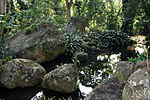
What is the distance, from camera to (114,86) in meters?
2.60

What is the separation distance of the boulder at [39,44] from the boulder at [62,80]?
8.29 feet

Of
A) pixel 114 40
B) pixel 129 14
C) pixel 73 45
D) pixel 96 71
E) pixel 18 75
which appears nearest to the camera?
pixel 18 75

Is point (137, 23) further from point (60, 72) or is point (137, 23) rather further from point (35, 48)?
point (60, 72)

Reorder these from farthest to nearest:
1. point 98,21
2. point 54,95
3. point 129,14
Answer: point 98,21, point 129,14, point 54,95

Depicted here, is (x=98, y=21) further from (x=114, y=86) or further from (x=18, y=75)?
(x=114, y=86)

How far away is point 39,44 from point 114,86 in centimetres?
439

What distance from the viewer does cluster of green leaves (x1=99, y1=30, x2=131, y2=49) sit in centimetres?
980

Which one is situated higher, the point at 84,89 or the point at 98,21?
the point at 98,21

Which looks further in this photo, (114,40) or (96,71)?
(114,40)

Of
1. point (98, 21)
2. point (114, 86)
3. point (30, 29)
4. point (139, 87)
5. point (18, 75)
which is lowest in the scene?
point (18, 75)

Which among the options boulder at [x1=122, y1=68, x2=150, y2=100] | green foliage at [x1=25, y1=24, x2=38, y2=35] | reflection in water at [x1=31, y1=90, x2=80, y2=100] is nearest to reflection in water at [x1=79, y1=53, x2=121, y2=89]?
reflection in water at [x1=31, y1=90, x2=80, y2=100]

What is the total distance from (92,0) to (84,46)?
18.8 feet

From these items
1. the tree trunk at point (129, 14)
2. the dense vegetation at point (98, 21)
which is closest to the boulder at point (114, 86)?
the dense vegetation at point (98, 21)

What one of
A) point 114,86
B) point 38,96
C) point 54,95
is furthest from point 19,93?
point 114,86
